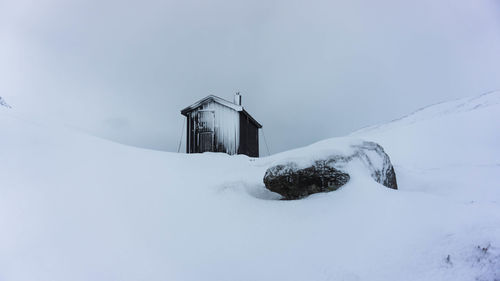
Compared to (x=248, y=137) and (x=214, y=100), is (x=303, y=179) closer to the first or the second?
(x=214, y=100)

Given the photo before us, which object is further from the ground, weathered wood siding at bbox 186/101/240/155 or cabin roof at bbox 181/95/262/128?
cabin roof at bbox 181/95/262/128

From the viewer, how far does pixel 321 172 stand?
14.5 feet

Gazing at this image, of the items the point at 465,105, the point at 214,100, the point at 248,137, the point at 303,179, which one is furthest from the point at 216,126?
the point at 465,105

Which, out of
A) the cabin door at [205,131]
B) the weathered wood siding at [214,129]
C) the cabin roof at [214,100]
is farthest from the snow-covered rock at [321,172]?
the cabin door at [205,131]

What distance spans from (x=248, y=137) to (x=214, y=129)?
2149mm

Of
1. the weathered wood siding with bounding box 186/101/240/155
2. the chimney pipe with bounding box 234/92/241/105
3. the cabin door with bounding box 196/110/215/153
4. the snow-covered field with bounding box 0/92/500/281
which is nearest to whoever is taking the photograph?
the snow-covered field with bounding box 0/92/500/281

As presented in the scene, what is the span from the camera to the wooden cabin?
13336 mm

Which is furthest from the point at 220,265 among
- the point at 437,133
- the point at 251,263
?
the point at 437,133

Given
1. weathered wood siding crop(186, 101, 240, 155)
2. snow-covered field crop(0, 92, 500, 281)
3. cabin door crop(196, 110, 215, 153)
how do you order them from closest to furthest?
snow-covered field crop(0, 92, 500, 281), weathered wood siding crop(186, 101, 240, 155), cabin door crop(196, 110, 215, 153)

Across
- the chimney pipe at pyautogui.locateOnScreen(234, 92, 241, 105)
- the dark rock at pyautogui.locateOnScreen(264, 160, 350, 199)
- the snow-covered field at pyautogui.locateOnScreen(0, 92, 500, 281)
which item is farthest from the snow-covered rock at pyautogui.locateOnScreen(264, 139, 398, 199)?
the chimney pipe at pyautogui.locateOnScreen(234, 92, 241, 105)

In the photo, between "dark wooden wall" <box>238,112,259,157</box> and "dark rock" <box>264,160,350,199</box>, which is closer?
"dark rock" <box>264,160,350,199</box>

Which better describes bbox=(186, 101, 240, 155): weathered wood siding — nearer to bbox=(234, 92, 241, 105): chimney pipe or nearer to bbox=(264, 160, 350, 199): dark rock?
bbox=(234, 92, 241, 105): chimney pipe

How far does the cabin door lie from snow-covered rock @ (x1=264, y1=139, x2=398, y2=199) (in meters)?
8.89

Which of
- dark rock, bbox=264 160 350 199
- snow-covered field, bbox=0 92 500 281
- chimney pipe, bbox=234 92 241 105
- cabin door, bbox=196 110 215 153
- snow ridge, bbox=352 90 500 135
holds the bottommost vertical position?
snow-covered field, bbox=0 92 500 281
